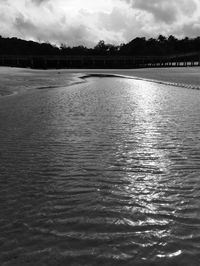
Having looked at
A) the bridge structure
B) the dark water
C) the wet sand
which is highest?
the bridge structure

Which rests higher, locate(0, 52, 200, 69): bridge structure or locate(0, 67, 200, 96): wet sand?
locate(0, 52, 200, 69): bridge structure

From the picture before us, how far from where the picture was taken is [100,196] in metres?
4.66

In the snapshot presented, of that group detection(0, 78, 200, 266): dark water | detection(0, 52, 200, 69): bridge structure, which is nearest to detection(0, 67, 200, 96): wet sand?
detection(0, 78, 200, 266): dark water

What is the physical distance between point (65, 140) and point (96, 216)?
4.27 metres

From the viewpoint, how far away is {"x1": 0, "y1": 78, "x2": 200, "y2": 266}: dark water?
3.33 metres

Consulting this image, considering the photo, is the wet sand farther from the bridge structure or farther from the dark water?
the bridge structure

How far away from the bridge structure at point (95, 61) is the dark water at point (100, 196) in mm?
137655

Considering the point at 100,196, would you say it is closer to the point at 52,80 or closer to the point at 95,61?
the point at 52,80

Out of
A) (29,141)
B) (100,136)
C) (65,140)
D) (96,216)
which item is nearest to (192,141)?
(100,136)

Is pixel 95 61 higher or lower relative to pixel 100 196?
higher

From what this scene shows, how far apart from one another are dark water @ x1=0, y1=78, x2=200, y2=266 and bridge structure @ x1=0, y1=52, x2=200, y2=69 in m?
138

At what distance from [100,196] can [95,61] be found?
15558 cm

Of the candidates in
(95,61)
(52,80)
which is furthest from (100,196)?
(95,61)

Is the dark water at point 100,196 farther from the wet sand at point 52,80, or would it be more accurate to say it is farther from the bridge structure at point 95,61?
the bridge structure at point 95,61
